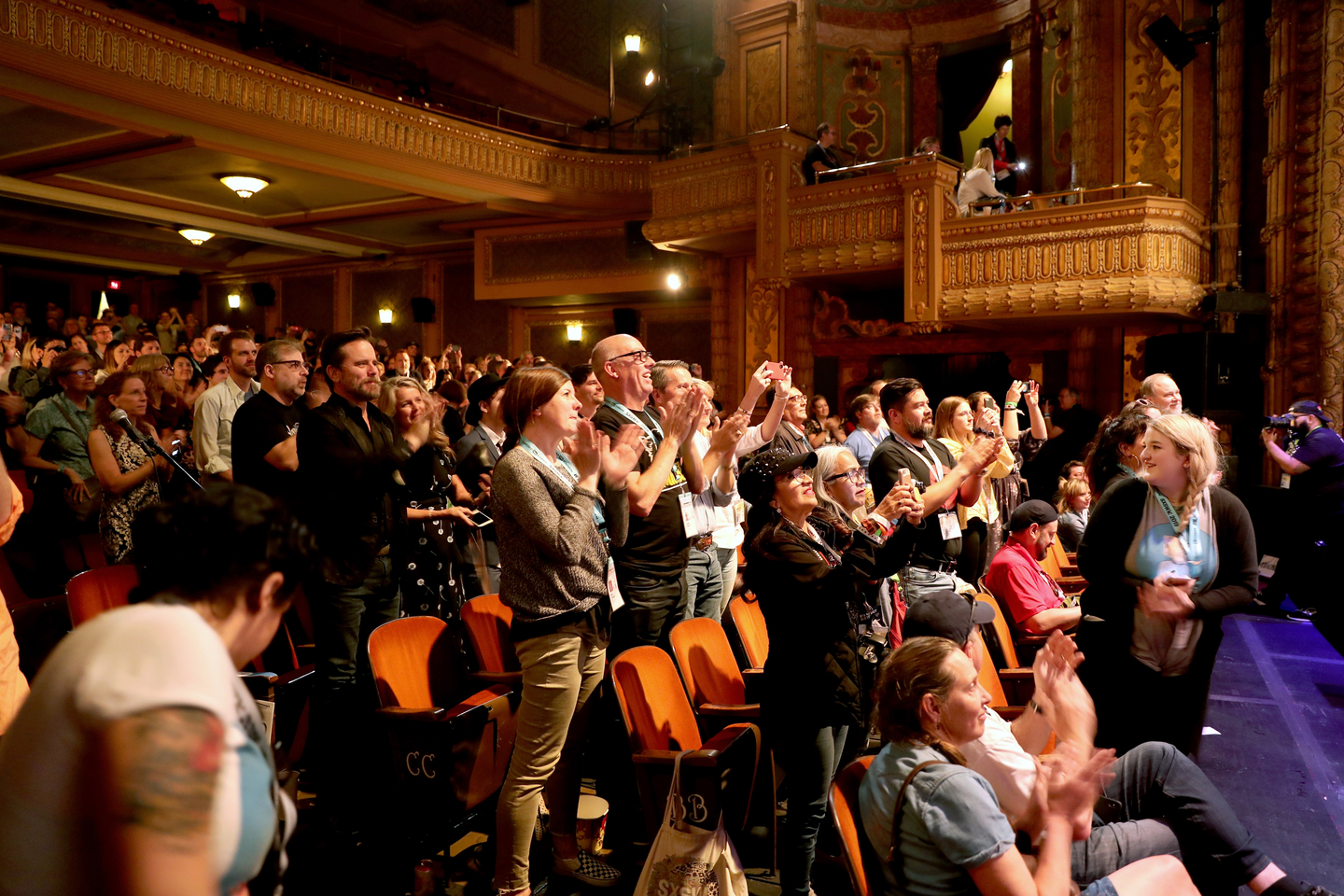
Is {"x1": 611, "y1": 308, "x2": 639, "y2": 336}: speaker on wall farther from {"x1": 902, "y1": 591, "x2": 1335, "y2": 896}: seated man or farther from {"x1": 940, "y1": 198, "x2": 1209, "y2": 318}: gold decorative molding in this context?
{"x1": 902, "y1": 591, "x2": 1335, "y2": 896}: seated man

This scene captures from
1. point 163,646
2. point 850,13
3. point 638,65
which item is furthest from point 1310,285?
point 638,65

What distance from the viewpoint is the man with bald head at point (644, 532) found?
2619 mm

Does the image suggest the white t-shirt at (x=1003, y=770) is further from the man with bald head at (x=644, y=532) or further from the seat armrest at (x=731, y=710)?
the man with bald head at (x=644, y=532)

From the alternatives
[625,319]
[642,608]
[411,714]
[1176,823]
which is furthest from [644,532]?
[625,319]

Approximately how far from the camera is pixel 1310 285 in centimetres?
707

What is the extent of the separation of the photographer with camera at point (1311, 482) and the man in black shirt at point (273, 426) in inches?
209

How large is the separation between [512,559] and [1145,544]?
1.64 meters

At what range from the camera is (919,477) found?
310cm

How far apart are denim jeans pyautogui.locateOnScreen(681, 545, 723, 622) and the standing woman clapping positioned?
0.78 metres

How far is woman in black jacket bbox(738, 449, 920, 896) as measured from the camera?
2.06 m

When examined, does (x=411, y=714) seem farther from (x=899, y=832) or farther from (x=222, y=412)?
(x=222, y=412)

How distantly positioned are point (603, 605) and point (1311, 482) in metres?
4.74

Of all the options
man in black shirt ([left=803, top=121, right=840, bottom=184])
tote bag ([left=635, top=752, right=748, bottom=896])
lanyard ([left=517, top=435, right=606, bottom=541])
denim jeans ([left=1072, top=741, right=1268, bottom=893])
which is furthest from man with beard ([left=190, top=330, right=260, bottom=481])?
man in black shirt ([left=803, top=121, right=840, bottom=184])

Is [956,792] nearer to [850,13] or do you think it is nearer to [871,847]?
[871,847]
